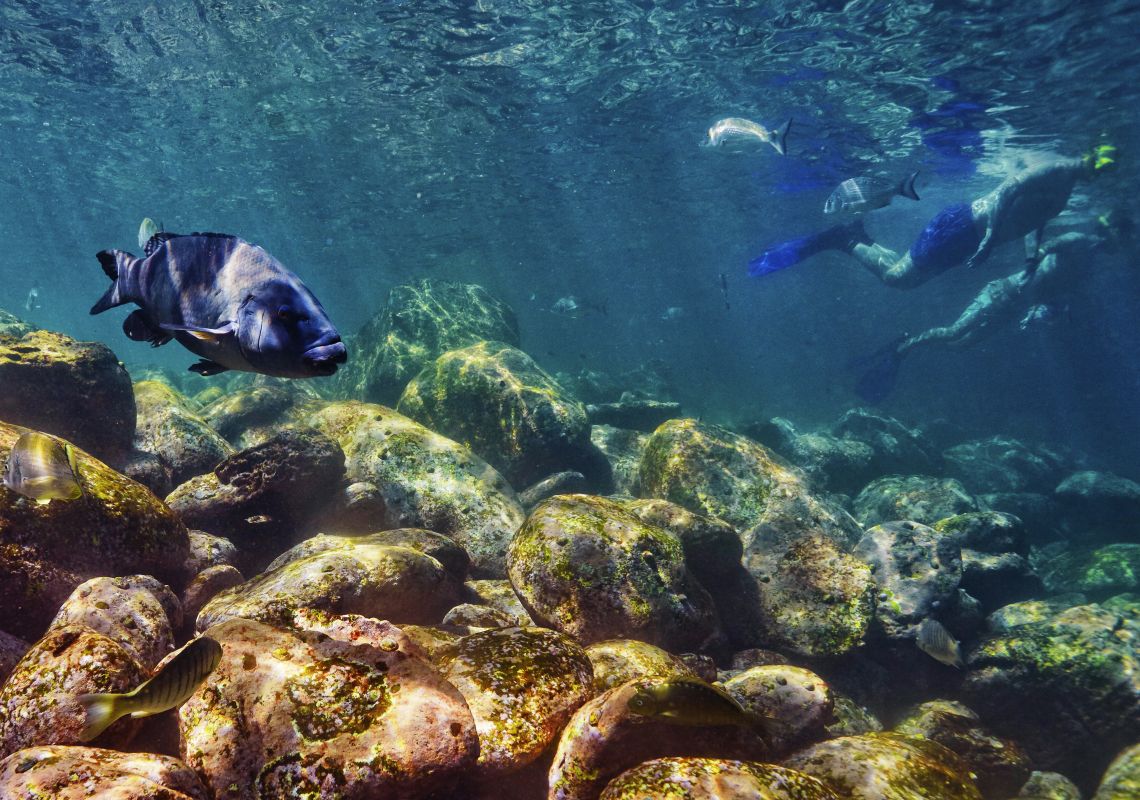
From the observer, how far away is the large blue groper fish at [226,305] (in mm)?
1716

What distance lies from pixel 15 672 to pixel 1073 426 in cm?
4305

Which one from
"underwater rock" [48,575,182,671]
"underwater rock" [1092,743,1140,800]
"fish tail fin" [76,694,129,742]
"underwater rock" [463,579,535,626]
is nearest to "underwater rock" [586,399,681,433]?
"underwater rock" [463,579,535,626]

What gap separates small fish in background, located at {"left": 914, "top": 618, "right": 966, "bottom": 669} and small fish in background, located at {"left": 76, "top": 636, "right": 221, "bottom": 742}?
6.42 m

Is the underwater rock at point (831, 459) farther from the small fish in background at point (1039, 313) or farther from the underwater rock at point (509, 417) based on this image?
the small fish in background at point (1039, 313)

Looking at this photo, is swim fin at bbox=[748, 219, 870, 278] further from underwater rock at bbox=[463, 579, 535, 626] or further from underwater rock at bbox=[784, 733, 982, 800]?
underwater rock at bbox=[784, 733, 982, 800]

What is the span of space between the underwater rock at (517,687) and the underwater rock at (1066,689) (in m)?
5.37

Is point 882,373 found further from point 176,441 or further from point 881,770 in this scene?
point 176,441

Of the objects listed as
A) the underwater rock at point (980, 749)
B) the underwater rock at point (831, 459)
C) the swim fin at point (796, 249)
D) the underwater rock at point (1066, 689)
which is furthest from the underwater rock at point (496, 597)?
the swim fin at point (796, 249)

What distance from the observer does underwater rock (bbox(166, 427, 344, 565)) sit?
565cm

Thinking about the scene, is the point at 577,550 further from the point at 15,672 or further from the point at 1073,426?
the point at 1073,426

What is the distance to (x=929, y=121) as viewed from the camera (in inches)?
745

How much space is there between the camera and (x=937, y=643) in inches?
218

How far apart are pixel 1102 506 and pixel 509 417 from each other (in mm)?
15193

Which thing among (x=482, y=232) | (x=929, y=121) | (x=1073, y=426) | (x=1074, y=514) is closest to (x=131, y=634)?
(x=1074, y=514)
